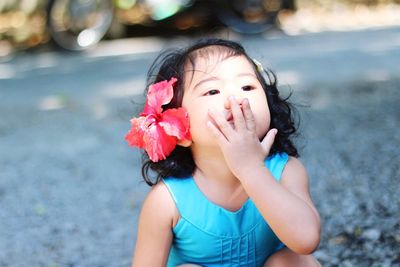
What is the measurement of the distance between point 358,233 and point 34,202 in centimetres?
171

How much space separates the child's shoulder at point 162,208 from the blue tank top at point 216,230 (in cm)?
1

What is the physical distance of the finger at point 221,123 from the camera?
1.93 meters

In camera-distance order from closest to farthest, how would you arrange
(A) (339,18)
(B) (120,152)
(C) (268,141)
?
(C) (268,141) → (B) (120,152) → (A) (339,18)

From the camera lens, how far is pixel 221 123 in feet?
6.40

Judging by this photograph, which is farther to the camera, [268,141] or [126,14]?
[126,14]

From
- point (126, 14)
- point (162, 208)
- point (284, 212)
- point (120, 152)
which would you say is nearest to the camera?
point (284, 212)

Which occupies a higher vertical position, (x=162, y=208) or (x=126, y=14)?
(x=162, y=208)

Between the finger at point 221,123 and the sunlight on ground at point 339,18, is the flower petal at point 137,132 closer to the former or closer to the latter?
Result: the finger at point 221,123

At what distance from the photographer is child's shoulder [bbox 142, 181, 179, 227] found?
2.09 metres

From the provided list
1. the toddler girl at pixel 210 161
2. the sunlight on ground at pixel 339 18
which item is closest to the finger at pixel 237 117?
the toddler girl at pixel 210 161

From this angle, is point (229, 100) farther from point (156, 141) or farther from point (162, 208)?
point (162, 208)

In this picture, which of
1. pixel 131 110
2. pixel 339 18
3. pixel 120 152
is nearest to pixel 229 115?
pixel 120 152

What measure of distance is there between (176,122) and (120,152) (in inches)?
112

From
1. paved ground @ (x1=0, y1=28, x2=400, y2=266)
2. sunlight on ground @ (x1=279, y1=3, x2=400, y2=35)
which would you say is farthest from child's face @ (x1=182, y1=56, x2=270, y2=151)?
sunlight on ground @ (x1=279, y1=3, x2=400, y2=35)
